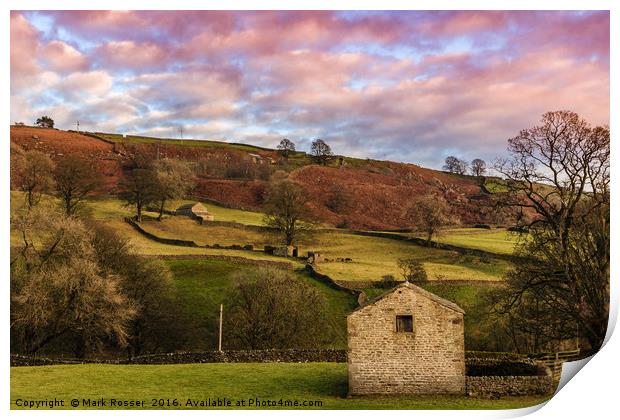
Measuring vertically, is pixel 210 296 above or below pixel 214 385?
above

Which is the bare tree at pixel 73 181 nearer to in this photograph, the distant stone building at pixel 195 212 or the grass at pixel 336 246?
the grass at pixel 336 246

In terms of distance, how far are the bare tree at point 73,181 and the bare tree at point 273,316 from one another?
50.9 ft

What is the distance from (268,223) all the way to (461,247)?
46.3 feet

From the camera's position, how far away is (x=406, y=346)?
17.9m

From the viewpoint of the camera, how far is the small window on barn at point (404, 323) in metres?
18.1

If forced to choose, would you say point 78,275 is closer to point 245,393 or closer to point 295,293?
point 295,293

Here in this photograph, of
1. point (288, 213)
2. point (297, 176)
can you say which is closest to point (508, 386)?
point (288, 213)

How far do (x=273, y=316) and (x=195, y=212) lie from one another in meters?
25.3

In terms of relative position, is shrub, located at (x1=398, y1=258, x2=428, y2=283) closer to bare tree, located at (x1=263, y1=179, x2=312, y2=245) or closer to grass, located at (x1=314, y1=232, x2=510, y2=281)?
grass, located at (x1=314, y1=232, x2=510, y2=281)

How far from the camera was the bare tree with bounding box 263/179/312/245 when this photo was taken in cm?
4906

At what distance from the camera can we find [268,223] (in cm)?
Answer: 5044

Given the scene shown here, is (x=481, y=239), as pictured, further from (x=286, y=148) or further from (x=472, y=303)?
(x=286, y=148)

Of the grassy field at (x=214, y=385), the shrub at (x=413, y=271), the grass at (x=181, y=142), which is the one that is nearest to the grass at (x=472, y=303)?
the shrub at (x=413, y=271)

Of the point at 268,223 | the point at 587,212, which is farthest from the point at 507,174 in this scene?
the point at 268,223
